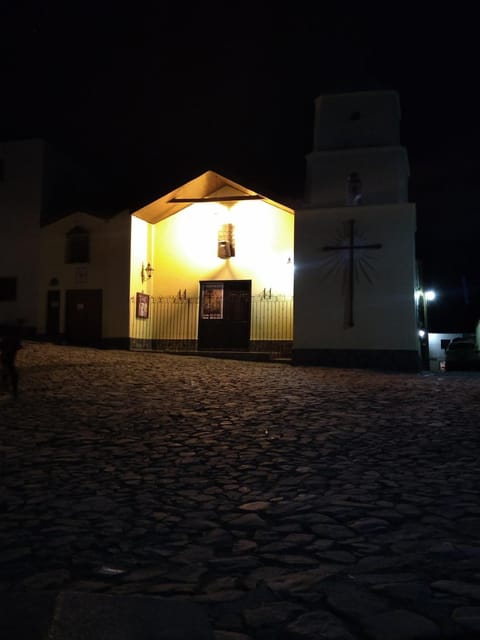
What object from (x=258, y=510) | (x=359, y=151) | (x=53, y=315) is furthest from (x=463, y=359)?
(x=258, y=510)

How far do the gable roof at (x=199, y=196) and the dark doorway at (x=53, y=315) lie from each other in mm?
4436

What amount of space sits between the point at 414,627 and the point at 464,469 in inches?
Result: 132

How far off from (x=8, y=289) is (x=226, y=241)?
8.74 metres

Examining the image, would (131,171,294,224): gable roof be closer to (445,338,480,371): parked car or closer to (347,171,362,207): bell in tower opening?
(347,171,362,207): bell in tower opening

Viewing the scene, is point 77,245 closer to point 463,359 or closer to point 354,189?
point 354,189

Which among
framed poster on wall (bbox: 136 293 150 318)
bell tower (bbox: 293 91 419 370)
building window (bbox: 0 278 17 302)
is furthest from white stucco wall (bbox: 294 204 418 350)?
building window (bbox: 0 278 17 302)

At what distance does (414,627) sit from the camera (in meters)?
2.59

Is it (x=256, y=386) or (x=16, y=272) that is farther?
(x=16, y=272)

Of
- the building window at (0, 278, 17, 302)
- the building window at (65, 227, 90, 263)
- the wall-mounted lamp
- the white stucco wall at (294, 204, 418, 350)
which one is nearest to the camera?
the white stucco wall at (294, 204, 418, 350)

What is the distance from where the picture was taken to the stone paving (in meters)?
2.91

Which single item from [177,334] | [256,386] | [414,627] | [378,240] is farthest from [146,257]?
[414,627]

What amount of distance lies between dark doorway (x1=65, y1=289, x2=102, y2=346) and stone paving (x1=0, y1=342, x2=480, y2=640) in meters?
11.7

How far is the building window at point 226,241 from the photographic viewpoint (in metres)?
21.5

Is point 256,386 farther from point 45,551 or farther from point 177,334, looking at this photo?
point 177,334
